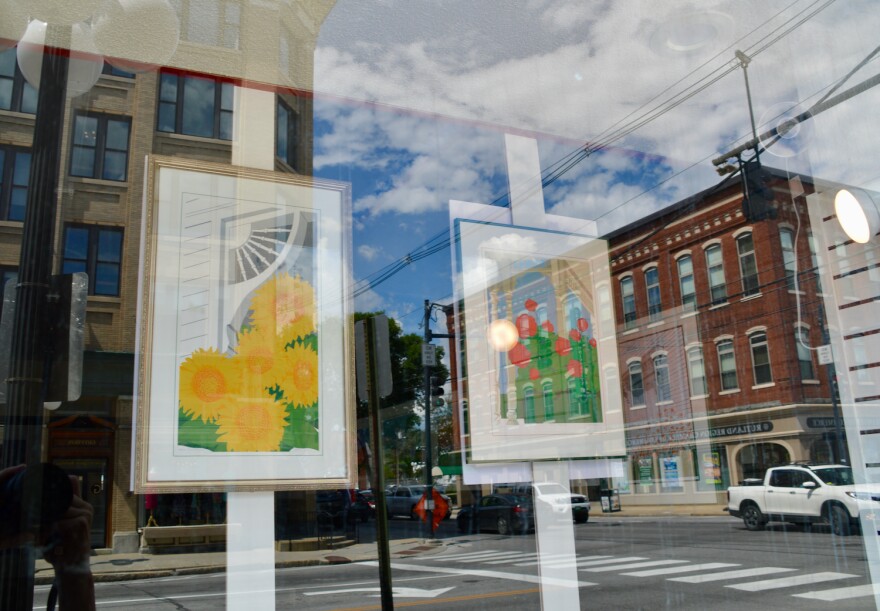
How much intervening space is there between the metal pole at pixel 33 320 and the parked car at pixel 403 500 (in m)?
0.75

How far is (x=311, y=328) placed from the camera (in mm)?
1651

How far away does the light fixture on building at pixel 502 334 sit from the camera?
2.06m

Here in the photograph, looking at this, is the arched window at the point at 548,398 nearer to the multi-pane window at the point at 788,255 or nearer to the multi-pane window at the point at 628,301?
the multi-pane window at the point at 628,301

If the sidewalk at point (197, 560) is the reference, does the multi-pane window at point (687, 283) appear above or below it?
above

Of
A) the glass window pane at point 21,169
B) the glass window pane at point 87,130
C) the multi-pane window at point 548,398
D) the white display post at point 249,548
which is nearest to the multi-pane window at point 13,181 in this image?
the glass window pane at point 21,169

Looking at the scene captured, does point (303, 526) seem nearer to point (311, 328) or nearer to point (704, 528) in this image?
point (311, 328)

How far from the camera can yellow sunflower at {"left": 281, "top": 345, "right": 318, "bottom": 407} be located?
160 cm

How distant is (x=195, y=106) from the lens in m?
1.58

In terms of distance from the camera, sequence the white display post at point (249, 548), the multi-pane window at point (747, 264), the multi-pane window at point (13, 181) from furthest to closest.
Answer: the multi-pane window at point (747, 264) → the white display post at point (249, 548) → the multi-pane window at point (13, 181)

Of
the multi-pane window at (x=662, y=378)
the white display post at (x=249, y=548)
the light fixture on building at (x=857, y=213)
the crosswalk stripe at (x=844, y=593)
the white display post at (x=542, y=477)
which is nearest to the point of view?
the white display post at (x=249, y=548)

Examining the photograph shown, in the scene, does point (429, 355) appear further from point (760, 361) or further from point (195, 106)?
point (760, 361)

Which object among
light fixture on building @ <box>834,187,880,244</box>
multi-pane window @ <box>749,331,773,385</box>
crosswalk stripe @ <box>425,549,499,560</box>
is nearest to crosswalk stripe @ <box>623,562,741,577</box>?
Answer: crosswalk stripe @ <box>425,549,499,560</box>

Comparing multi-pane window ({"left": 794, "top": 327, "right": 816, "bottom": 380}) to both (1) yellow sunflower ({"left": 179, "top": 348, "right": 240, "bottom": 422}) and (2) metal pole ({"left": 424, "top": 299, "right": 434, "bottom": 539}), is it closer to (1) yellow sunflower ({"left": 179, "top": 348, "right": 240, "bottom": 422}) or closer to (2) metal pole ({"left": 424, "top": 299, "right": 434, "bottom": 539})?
(2) metal pole ({"left": 424, "top": 299, "right": 434, "bottom": 539})

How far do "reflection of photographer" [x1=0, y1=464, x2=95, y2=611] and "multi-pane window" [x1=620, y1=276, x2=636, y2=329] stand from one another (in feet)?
5.48
